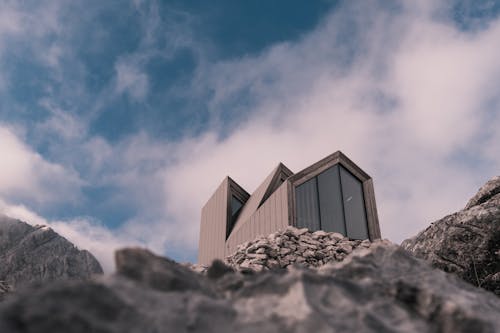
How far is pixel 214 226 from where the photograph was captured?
2075cm

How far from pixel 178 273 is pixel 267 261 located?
8.87 metres

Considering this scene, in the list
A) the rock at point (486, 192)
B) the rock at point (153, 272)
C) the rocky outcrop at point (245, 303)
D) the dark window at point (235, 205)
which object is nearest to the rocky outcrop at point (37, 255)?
the dark window at point (235, 205)

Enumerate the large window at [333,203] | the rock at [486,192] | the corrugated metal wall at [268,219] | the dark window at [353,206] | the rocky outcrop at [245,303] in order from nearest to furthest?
1. the rocky outcrop at [245,303]
2. the rock at [486,192]
3. the corrugated metal wall at [268,219]
4. the large window at [333,203]
5. the dark window at [353,206]

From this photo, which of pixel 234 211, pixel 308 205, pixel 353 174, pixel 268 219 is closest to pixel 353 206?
pixel 353 174

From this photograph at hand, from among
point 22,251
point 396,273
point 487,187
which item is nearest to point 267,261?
point 487,187

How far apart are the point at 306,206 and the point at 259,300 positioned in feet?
44.7

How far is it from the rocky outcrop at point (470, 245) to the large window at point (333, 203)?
536 cm

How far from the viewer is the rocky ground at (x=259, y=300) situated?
1.58 metres

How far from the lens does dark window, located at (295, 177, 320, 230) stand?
49.3 ft

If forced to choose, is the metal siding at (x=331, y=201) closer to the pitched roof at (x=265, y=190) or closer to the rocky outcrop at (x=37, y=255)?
the pitched roof at (x=265, y=190)

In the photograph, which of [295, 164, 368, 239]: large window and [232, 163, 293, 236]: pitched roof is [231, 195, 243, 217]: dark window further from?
[295, 164, 368, 239]: large window

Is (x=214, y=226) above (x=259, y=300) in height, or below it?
above

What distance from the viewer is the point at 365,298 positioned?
84.7 inches

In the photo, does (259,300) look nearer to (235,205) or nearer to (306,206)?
(306,206)
